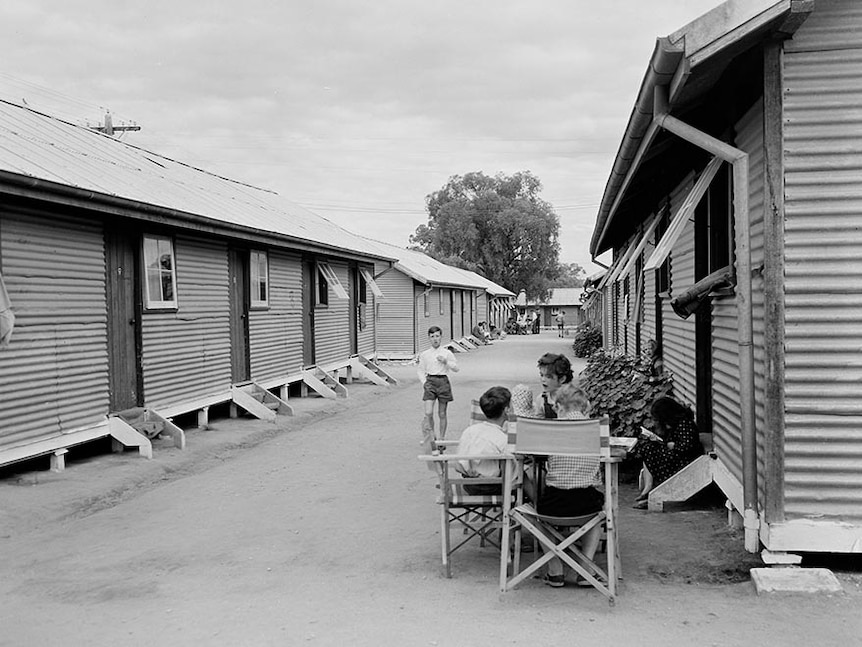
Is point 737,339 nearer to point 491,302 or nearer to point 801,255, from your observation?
point 801,255

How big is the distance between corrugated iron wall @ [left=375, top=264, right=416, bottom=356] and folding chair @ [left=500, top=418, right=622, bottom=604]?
81.5 ft

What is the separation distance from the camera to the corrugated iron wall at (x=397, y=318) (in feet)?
99.3

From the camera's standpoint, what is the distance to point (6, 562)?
6223 millimetres

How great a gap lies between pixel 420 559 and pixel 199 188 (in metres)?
10.6

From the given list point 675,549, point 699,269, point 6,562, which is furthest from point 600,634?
point 699,269

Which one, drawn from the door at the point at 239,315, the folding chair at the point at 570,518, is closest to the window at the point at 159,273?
the door at the point at 239,315

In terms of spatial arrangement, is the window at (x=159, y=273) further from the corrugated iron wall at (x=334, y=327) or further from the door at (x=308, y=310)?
the corrugated iron wall at (x=334, y=327)

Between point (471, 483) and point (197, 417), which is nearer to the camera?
point (471, 483)

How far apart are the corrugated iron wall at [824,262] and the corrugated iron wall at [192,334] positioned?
833 centimetres

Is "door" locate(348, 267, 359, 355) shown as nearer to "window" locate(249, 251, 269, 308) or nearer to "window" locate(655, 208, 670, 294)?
"window" locate(249, 251, 269, 308)

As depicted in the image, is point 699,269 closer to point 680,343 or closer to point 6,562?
point 680,343

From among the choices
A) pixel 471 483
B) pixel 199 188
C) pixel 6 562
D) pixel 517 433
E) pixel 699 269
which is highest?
pixel 199 188

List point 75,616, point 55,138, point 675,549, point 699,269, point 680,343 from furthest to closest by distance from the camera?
1. point 55,138
2. point 680,343
3. point 699,269
4. point 675,549
5. point 75,616

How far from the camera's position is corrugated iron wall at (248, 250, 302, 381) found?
50.2 ft
